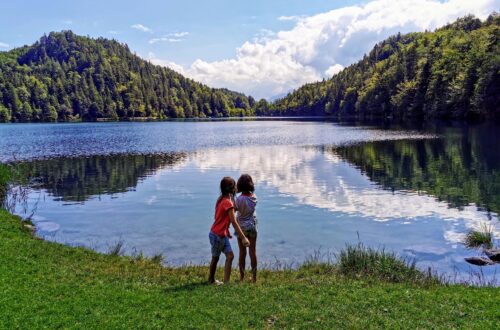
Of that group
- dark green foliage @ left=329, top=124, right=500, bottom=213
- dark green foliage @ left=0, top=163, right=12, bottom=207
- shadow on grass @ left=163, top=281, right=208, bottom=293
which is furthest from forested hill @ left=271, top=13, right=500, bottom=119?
shadow on grass @ left=163, top=281, right=208, bottom=293

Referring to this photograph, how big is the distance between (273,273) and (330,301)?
4.58 m

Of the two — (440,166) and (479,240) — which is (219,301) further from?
(440,166)

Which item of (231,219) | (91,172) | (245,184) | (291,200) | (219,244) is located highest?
(245,184)

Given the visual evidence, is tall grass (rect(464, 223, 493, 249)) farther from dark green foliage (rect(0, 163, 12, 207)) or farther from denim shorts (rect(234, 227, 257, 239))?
dark green foliage (rect(0, 163, 12, 207))

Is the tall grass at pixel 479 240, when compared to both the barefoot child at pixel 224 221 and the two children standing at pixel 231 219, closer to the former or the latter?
the two children standing at pixel 231 219

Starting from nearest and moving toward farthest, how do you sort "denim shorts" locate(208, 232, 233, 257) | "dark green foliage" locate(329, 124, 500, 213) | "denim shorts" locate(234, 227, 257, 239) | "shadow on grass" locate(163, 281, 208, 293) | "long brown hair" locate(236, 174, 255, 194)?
"shadow on grass" locate(163, 281, 208, 293) < "denim shorts" locate(208, 232, 233, 257) < "long brown hair" locate(236, 174, 255, 194) < "denim shorts" locate(234, 227, 257, 239) < "dark green foliage" locate(329, 124, 500, 213)

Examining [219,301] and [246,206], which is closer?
[219,301]

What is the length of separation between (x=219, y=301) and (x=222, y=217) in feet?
7.84

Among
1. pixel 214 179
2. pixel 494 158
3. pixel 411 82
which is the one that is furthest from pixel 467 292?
pixel 411 82

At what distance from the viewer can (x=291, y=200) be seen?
1240 inches

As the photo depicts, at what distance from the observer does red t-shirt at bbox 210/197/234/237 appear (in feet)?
41.2

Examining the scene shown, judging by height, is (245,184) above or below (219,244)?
above

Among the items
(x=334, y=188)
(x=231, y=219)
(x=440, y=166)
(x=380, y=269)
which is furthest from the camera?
(x=440, y=166)

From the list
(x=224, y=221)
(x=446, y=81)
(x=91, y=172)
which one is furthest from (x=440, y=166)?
(x=446, y=81)
